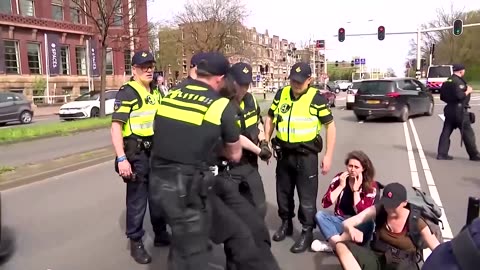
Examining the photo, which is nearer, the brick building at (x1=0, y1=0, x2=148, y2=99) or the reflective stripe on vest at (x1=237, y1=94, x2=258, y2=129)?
the reflective stripe on vest at (x1=237, y1=94, x2=258, y2=129)

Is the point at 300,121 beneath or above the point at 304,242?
above

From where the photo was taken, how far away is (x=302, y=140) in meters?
4.38

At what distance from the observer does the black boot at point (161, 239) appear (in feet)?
15.7

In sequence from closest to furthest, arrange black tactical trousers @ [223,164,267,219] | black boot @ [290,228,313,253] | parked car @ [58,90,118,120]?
black tactical trousers @ [223,164,267,219]
black boot @ [290,228,313,253]
parked car @ [58,90,118,120]

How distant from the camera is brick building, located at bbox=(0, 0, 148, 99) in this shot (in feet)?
112

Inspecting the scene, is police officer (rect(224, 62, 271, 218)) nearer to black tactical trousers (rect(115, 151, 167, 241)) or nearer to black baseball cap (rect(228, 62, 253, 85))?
black baseball cap (rect(228, 62, 253, 85))

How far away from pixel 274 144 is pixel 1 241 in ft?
8.76

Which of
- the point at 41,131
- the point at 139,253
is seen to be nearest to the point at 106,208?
the point at 139,253

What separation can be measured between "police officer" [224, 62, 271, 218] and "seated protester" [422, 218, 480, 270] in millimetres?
2405

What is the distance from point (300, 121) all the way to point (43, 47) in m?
37.3

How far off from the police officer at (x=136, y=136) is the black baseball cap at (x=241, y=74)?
0.83 meters

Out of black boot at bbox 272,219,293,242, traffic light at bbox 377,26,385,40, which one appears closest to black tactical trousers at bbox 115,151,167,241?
black boot at bbox 272,219,293,242

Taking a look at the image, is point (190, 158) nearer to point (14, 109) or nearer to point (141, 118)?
point (141, 118)

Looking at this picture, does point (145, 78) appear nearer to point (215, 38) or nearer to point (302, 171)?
point (302, 171)
